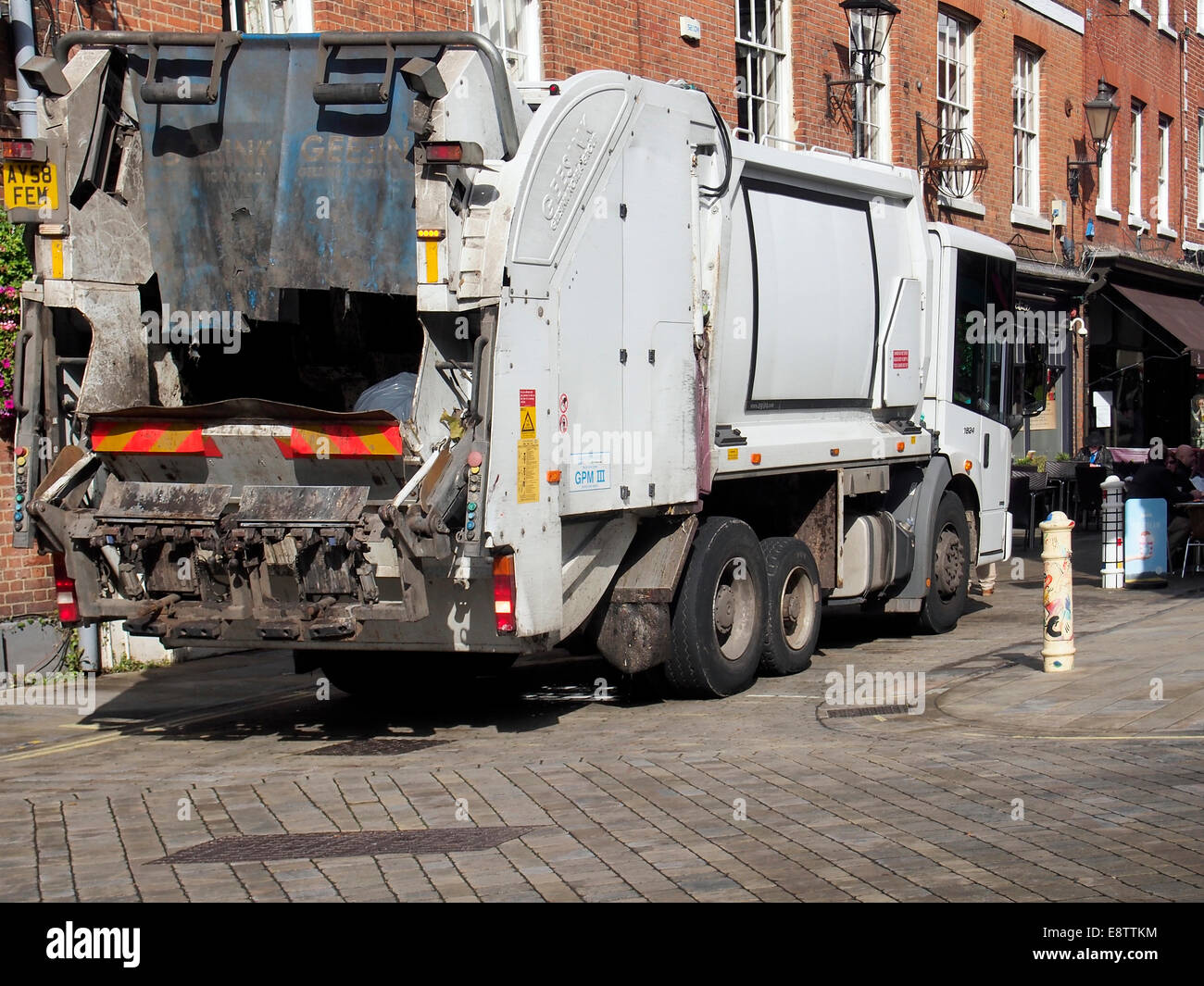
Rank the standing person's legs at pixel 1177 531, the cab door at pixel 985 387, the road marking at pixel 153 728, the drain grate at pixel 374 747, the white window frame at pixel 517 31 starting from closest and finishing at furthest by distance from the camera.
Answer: the drain grate at pixel 374 747 → the road marking at pixel 153 728 → the cab door at pixel 985 387 → the white window frame at pixel 517 31 → the standing person's legs at pixel 1177 531

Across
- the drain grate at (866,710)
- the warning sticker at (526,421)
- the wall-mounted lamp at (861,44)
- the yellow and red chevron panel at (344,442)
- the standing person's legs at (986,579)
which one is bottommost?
the drain grate at (866,710)

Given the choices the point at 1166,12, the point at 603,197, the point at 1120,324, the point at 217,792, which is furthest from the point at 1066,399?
the point at 217,792

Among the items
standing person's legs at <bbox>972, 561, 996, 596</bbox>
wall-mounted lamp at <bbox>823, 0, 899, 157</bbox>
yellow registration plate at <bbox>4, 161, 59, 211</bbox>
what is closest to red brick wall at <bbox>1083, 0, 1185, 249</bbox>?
wall-mounted lamp at <bbox>823, 0, 899, 157</bbox>

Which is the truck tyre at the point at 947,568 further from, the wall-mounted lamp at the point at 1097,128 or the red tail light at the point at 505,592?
the wall-mounted lamp at the point at 1097,128

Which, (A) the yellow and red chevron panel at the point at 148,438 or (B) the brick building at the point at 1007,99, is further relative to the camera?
(B) the brick building at the point at 1007,99

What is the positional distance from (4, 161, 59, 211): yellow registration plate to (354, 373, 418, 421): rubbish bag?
177 cm

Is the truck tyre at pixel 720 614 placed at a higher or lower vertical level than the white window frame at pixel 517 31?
lower

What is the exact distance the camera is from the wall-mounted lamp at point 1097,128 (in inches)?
976

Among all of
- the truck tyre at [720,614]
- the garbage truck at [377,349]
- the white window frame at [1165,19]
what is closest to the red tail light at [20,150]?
the garbage truck at [377,349]

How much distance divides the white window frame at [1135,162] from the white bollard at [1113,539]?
13.6 meters

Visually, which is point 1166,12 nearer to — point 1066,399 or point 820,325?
point 1066,399

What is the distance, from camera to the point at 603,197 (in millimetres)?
8477

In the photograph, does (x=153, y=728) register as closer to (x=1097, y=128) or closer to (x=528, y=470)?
(x=528, y=470)

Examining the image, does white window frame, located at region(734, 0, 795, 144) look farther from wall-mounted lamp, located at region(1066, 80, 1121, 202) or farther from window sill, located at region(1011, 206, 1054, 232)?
wall-mounted lamp, located at region(1066, 80, 1121, 202)
